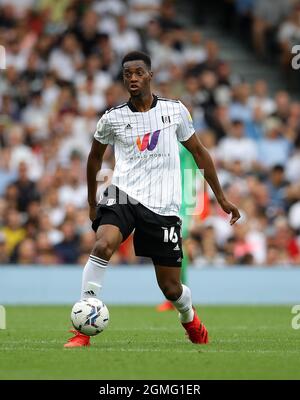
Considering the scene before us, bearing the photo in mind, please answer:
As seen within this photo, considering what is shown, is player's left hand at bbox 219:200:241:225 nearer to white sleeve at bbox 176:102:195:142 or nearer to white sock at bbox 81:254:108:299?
white sleeve at bbox 176:102:195:142

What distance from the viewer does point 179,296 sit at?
32.1ft

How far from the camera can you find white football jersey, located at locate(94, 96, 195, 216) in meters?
9.63

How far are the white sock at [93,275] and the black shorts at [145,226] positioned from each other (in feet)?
1.08

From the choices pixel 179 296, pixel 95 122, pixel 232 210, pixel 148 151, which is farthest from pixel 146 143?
pixel 95 122

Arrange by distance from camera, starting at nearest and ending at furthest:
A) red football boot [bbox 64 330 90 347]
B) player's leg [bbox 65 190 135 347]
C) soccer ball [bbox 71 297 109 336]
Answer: soccer ball [bbox 71 297 109 336]
player's leg [bbox 65 190 135 347]
red football boot [bbox 64 330 90 347]

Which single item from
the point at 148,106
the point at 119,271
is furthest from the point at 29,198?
the point at 148,106

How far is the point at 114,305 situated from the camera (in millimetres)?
17656

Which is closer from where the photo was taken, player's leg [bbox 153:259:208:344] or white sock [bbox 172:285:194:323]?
player's leg [bbox 153:259:208:344]

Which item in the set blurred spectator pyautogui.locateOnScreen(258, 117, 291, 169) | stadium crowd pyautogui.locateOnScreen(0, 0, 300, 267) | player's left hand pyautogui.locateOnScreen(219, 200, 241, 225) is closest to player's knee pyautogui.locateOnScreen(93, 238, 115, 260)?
player's left hand pyautogui.locateOnScreen(219, 200, 241, 225)

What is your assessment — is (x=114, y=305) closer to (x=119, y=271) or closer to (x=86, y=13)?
(x=119, y=271)

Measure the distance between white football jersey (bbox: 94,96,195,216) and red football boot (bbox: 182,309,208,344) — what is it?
99 centimetres

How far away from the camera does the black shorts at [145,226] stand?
9.55m

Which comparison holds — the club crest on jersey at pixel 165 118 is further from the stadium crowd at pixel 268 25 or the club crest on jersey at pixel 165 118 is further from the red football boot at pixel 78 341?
the stadium crowd at pixel 268 25

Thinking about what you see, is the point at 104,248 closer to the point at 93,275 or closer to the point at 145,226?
the point at 93,275
